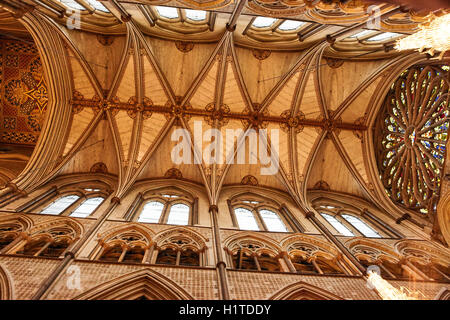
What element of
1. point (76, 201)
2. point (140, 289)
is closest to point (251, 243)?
point (140, 289)

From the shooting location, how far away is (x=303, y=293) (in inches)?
249

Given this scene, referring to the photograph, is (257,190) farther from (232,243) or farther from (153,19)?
(153,19)

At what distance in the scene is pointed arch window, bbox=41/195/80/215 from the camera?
9.17 meters

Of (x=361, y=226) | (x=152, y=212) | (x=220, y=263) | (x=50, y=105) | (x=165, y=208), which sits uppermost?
(x=50, y=105)

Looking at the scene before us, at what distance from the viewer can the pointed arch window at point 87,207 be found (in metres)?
9.18

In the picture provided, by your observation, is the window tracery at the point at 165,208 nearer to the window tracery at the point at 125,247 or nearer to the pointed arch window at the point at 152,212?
the pointed arch window at the point at 152,212

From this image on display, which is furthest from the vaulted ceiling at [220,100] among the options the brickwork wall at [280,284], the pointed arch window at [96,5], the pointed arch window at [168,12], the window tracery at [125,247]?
the brickwork wall at [280,284]

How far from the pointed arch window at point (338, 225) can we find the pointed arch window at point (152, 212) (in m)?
6.45

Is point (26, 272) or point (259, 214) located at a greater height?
point (259, 214)

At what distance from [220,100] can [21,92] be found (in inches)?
356

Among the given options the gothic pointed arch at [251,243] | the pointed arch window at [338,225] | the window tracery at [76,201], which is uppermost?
the window tracery at [76,201]

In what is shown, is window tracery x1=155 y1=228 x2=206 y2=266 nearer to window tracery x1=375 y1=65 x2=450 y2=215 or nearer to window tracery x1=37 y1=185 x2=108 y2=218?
window tracery x1=37 y1=185 x2=108 y2=218

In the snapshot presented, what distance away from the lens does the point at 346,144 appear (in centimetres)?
1333

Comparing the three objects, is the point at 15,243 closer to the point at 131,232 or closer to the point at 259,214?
the point at 131,232
